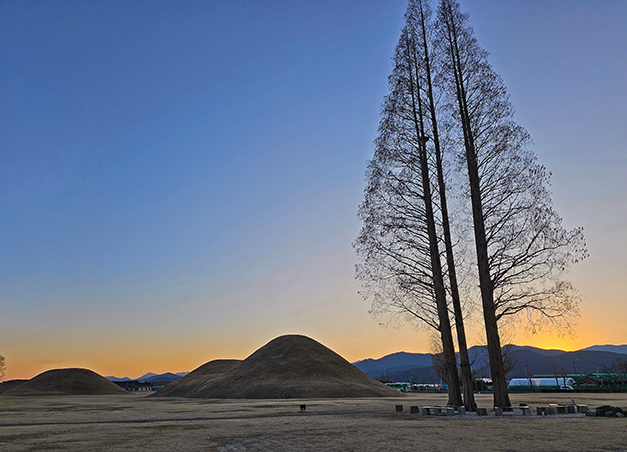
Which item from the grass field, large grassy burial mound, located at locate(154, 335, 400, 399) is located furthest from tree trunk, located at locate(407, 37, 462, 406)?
large grassy burial mound, located at locate(154, 335, 400, 399)

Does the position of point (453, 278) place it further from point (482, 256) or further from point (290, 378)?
point (290, 378)

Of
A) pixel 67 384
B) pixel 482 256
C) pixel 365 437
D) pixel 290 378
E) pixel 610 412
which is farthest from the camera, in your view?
pixel 67 384

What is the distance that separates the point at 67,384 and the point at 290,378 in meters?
84.3

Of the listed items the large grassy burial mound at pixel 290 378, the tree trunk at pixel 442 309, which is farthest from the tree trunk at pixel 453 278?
the large grassy burial mound at pixel 290 378

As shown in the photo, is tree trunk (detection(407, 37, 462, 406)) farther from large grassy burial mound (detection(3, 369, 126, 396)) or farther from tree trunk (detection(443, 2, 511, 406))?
large grassy burial mound (detection(3, 369, 126, 396))

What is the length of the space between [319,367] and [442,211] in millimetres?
65361

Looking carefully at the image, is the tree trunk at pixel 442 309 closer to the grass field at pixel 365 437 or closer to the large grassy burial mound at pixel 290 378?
the grass field at pixel 365 437

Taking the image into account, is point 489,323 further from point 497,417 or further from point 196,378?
point 196,378

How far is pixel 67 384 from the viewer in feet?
433

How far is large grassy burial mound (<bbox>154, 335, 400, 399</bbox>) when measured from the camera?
7344 cm

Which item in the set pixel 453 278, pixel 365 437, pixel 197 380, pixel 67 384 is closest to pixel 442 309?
pixel 453 278

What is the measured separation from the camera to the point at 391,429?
17969 mm

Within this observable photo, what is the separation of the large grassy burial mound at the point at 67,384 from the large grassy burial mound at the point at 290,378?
133 ft

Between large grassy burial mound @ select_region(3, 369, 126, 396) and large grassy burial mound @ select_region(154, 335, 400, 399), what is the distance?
40389 mm
